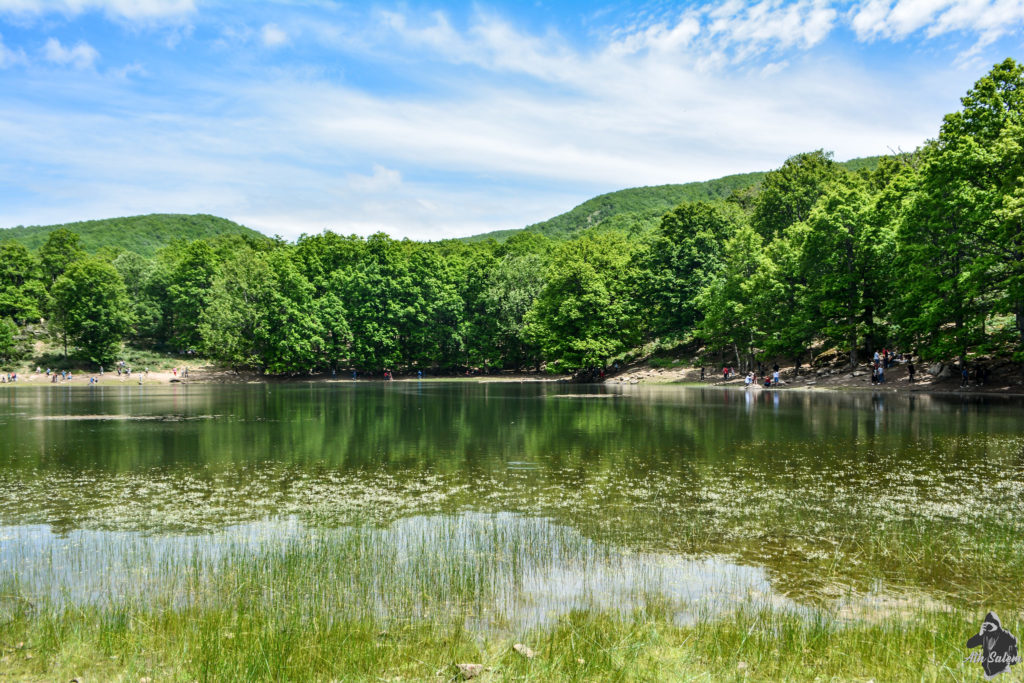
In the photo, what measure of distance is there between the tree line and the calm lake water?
1832 cm

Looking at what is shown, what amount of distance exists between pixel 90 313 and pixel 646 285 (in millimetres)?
81382

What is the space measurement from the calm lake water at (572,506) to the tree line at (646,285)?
18320 millimetres

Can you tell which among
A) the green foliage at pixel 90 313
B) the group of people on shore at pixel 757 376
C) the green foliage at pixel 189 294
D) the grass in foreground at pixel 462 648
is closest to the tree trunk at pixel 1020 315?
the group of people on shore at pixel 757 376

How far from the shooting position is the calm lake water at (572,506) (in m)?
9.94

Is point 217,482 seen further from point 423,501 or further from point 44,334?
point 44,334

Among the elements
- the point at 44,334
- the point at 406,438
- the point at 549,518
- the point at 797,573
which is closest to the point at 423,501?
the point at 549,518

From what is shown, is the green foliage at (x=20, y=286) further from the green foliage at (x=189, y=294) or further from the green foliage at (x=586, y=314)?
the green foliage at (x=586, y=314)

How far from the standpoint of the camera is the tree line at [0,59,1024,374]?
4378 cm

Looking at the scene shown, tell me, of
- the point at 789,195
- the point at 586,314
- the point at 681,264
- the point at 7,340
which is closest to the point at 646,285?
the point at 681,264

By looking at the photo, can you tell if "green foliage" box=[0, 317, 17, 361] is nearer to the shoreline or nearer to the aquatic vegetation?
the shoreline

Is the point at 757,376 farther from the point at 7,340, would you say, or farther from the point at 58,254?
the point at 58,254

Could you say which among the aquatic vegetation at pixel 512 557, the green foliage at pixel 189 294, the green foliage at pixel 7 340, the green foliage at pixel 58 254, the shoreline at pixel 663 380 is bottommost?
the shoreline at pixel 663 380

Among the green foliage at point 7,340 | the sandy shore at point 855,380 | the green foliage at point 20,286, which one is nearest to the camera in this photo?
the sandy shore at point 855,380

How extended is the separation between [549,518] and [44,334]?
118641mm
